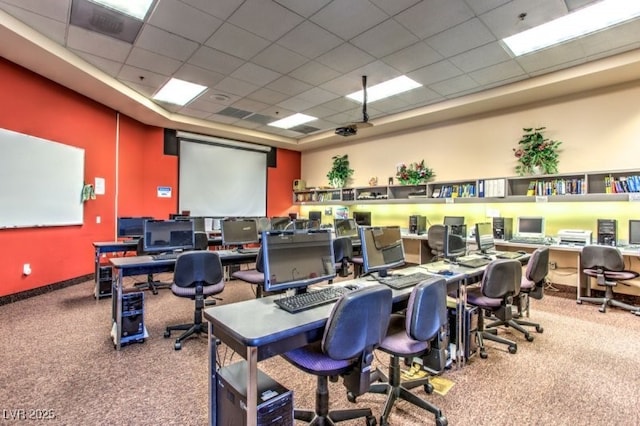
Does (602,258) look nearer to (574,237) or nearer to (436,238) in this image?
(574,237)

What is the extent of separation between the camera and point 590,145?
16.5ft

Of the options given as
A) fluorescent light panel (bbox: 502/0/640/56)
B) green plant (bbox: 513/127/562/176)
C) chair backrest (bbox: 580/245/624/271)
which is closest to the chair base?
chair backrest (bbox: 580/245/624/271)

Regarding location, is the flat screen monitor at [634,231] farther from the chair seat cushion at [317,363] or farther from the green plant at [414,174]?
the chair seat cushion at [317,363]

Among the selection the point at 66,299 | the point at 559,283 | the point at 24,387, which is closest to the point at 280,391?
the point at 24,387

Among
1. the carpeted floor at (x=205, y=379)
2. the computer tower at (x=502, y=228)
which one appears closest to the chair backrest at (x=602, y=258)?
Answer: the carpeted floor at (x=205, y=379)

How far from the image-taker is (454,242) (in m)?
3.60

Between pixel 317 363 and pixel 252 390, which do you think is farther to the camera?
pixel 317 363

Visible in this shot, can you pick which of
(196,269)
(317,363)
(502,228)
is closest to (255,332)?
(317,363)

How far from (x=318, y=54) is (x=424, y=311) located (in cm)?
353

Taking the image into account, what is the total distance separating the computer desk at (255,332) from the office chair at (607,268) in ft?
14.2

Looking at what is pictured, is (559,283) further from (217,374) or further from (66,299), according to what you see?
(66,299)

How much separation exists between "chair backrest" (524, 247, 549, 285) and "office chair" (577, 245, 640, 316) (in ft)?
4.78

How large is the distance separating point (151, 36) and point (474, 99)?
4933mm

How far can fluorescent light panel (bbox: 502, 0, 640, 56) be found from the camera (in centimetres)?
331
